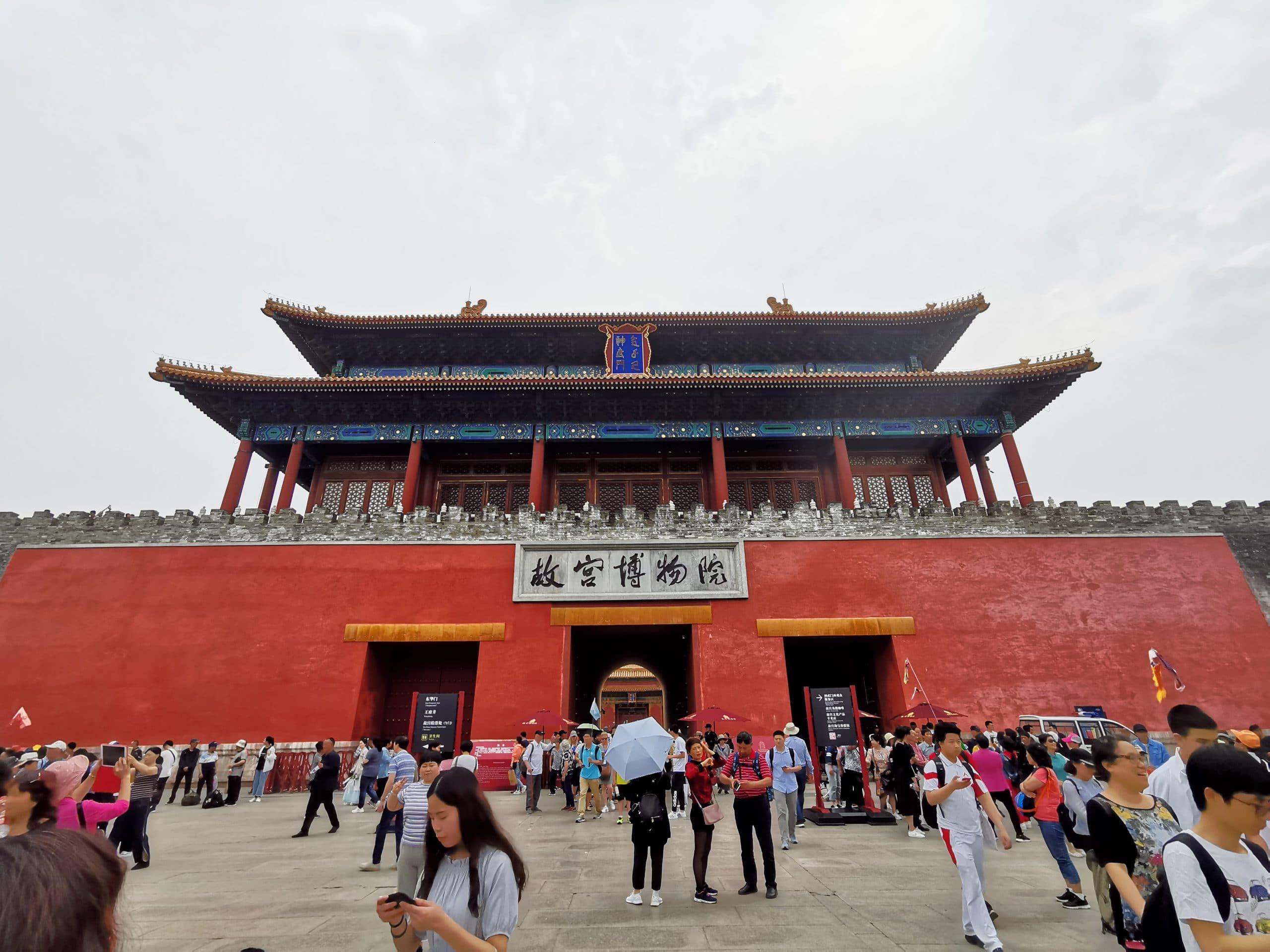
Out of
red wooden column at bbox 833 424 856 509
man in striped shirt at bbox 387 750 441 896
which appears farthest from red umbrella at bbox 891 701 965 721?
man in striped shirt at bbox 387 750 441 896

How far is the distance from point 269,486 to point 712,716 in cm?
1371

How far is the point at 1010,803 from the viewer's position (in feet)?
23.1

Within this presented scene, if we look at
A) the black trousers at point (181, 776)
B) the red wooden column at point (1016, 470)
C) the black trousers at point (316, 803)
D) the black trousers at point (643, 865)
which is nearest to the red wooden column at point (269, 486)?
the black trousers at point (181, 776)

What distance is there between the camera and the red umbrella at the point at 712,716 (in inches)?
428

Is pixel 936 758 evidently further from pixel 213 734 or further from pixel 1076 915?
pixel 213 734

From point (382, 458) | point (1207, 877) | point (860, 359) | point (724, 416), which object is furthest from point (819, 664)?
point (1207, 877)

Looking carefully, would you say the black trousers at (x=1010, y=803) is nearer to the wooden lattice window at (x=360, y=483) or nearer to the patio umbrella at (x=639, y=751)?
the patio umbrella at (x=639, y=751)

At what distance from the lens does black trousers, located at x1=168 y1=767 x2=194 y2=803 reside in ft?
34.8

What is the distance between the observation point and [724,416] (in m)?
16.2

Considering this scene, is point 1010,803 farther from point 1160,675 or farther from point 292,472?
point 292,472

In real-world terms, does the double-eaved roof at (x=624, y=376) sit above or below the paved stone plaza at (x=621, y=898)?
above

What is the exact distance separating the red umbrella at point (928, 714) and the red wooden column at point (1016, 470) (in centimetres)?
612

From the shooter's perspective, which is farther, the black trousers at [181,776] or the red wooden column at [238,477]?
the red wooden column at [238,477]

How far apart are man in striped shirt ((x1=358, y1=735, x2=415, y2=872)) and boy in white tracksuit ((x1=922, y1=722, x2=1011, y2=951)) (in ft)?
12.2
